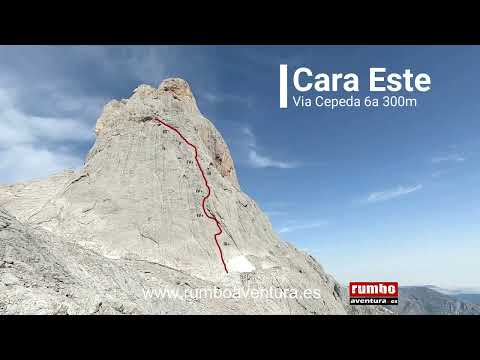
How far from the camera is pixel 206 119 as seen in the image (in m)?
41.2

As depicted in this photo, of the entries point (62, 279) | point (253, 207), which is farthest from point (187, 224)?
point (62, 279)

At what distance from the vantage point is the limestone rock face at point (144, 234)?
1260 centimetres

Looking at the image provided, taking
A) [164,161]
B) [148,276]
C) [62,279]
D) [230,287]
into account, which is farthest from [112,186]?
[62,279]

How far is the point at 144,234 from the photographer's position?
24.8 metres

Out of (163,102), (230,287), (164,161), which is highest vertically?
(163,102)

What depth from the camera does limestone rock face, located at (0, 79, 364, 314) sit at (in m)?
12.6

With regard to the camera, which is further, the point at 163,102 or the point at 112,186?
the point at 163,102

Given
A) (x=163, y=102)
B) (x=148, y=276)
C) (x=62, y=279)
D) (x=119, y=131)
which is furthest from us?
(x=163, y=102)

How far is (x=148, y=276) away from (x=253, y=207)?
1725 cm
